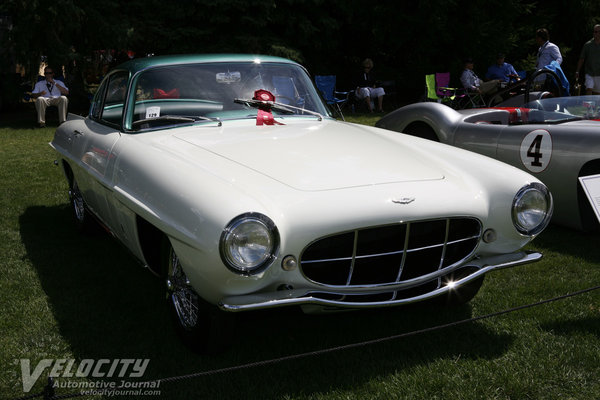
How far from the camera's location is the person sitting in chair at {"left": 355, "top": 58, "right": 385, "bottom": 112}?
51.2 feet

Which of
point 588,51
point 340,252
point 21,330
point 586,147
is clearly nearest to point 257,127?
point 340,252

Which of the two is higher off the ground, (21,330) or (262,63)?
(262,63)

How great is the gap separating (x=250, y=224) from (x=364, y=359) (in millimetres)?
955

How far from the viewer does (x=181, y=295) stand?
3.18 m

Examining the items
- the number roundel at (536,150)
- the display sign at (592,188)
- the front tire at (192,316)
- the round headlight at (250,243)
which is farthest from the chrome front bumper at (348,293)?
the number roundel at (536,150)

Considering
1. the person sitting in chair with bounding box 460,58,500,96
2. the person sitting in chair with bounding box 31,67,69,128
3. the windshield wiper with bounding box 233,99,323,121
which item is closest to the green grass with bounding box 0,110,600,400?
the windshield wiper with bounding box 233,99,323,121

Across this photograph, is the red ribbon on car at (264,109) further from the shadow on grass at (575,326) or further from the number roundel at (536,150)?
the number roundel at (536,150)

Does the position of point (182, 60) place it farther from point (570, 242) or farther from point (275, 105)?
point (570, 242)

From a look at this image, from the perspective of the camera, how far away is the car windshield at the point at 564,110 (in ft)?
17.6

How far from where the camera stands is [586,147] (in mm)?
4699

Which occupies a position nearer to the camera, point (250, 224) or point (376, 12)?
point (250, 224)

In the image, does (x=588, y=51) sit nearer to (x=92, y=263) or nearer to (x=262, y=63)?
(x=262, y=63)

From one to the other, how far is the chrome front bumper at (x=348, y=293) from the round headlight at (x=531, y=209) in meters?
0.14

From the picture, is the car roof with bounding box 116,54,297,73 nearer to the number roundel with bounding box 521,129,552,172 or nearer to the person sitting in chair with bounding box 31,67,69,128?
the number roundel with bounding box 521,129,552,172
